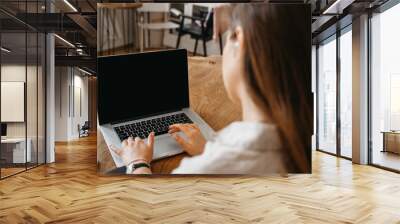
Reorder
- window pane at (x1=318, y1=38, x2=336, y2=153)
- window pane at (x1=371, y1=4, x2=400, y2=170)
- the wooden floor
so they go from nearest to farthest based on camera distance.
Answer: the wooden floor → window pane at (x1=371, y1=4, x2=400, y2=170) → window pane at (x1=318, y1=38, x2=336, y2=153)

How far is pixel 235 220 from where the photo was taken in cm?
375

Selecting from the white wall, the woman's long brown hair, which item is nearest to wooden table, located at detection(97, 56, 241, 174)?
the woman's long brown hair

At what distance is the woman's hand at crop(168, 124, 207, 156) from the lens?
4098mm

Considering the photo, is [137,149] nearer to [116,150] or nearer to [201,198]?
[116,150]

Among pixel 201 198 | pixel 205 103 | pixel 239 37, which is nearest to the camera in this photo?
pixel 239 37

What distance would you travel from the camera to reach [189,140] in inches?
161

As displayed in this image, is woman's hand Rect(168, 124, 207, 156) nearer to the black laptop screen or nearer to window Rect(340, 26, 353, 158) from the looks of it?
the black laptop screen

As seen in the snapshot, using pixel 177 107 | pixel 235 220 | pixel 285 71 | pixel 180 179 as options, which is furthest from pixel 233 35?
pixel 180 179

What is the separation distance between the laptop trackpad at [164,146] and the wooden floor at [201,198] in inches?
23.7

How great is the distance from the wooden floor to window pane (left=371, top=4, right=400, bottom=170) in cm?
64

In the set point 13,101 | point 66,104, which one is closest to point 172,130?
point 13,101

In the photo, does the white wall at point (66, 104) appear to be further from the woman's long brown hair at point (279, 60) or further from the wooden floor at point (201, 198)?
the woman's long brown hair at point (279, 60)

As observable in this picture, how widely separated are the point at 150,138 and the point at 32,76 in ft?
13.4

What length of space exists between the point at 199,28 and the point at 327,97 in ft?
21.8
